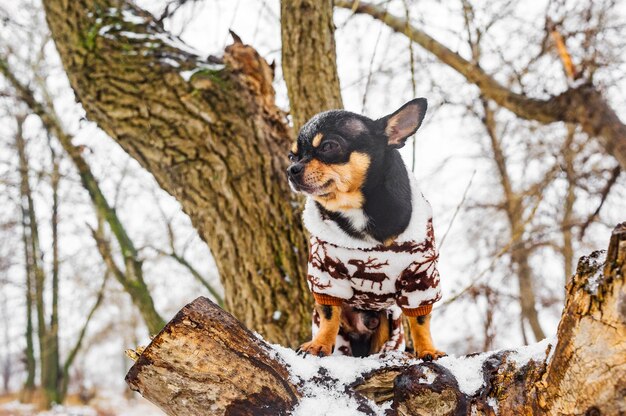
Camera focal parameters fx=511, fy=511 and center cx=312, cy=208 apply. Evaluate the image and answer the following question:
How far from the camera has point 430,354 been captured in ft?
6.88

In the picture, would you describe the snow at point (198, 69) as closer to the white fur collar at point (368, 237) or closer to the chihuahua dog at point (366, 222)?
the chihuahua dog at point (366, 222)

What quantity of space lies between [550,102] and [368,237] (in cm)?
332

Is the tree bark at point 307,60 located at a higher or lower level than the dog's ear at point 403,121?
higher

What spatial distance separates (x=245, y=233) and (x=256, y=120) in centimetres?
71

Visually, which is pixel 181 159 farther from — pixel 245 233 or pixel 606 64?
pixel 606 64

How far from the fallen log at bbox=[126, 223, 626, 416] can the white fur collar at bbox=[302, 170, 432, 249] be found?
24.2 inches

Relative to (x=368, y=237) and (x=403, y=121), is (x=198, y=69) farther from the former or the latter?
(x=368, y=237)

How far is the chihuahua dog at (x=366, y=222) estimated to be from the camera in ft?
7.07

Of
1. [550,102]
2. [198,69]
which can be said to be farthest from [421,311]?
[550,102]

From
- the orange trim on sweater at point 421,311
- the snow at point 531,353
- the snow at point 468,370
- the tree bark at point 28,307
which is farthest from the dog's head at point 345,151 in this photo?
the tree bark at point 28,307

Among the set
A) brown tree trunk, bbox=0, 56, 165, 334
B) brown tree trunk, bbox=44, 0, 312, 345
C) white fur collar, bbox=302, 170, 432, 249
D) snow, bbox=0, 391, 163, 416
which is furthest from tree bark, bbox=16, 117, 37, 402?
white fur collar, bbox=302, 170, 432, 249

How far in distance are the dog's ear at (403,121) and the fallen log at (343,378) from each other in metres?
0.97

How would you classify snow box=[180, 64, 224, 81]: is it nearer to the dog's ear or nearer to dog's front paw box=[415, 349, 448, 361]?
the dog's ear

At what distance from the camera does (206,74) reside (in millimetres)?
3139
